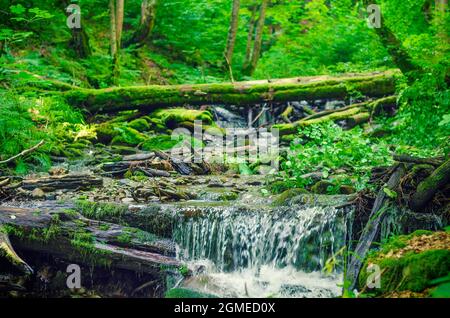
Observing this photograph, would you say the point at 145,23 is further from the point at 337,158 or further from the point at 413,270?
the point at 413,270

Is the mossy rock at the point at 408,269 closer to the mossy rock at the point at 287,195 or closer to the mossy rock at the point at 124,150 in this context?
the mossy rock at the point at 287,195

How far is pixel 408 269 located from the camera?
14.5 ft

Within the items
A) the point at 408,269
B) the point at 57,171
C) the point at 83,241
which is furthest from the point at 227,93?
the point at 408,269

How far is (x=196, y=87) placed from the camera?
12984 millimetres

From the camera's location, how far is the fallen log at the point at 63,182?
8266 millimetres

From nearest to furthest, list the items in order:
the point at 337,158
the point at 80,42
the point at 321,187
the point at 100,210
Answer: the point at 100,210 < the point at 321,187 < the point at 337,158 < the point at 80,42

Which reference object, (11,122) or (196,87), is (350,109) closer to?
(196,87)

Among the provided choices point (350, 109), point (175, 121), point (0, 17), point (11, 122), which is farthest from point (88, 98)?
point (350, 109)

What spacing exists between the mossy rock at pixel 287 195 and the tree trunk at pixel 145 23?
12403 millimetres

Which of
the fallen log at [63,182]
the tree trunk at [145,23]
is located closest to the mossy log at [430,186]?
the fallen log at [63,182]

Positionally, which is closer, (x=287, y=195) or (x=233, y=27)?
(x=287, y=195)

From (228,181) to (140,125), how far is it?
4112mm

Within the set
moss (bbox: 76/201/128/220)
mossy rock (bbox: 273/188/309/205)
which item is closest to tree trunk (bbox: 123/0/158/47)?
moss (bbox: 76/201/128/220)

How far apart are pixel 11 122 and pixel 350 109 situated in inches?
333
